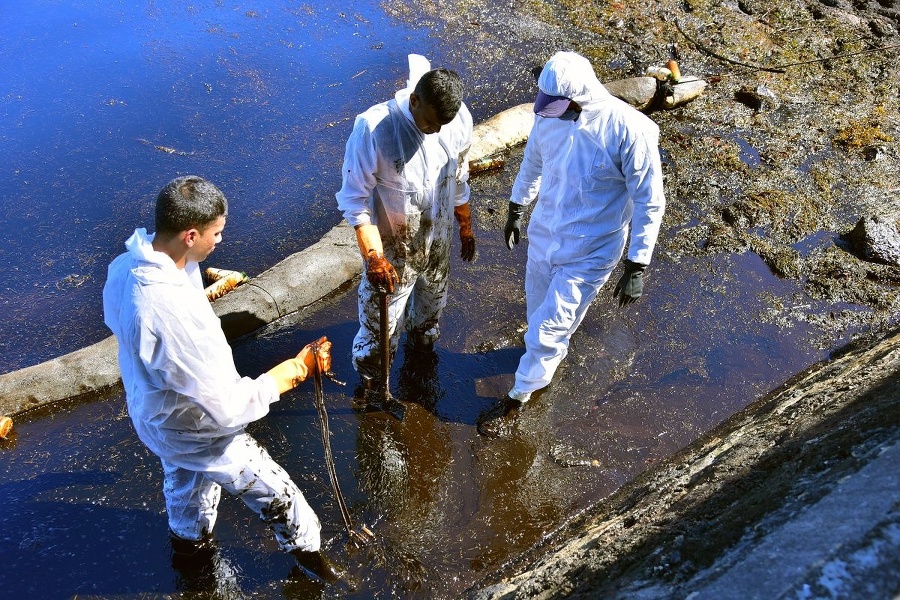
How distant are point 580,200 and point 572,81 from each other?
0.62 meters

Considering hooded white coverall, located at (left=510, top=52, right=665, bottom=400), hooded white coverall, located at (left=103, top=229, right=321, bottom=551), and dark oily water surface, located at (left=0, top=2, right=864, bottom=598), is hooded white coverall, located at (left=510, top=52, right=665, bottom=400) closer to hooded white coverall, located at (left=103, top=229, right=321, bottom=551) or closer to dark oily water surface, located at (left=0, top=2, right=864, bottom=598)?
dark oily water surface, located at (left=0, top=2, right=864, bottom=598)

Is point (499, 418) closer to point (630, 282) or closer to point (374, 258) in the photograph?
point (630, 282)

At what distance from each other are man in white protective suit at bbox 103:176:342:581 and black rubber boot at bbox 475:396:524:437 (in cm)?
144

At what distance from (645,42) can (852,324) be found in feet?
16.6

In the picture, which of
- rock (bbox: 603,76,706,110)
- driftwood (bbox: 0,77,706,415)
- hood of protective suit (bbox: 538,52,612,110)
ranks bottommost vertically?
driftwood (bbox: 0,77,706,415)

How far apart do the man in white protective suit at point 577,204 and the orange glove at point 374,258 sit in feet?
3.05

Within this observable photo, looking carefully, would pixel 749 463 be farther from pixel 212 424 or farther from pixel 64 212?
pixel 64 212

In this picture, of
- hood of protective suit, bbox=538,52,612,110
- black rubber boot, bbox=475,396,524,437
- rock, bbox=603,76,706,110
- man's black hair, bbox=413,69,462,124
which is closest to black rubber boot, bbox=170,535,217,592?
black rubber boot, bbox=475,396,524,437

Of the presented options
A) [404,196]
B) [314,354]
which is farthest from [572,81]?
[314,354]

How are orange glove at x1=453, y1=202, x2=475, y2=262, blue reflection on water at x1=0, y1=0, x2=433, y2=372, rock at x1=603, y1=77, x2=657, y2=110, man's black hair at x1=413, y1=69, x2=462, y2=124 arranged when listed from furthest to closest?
rock at x1=603, y1=77, x2=657, y2=110
blue reflection on water at x1=0, y1=0, x2=433, y2=372
orange glove at x1=453, y1=202, x2=475, y2=262
man's black hair at x1=413, y1=69, x2=462, y2=124

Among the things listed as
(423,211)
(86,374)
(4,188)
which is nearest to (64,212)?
(4,188)

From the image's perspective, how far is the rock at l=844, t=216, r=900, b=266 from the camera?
5.48 metres

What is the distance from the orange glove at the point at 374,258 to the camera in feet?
11.5

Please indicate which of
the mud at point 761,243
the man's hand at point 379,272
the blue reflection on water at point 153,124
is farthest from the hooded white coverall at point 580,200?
the blue reflection on water at point 153,124
